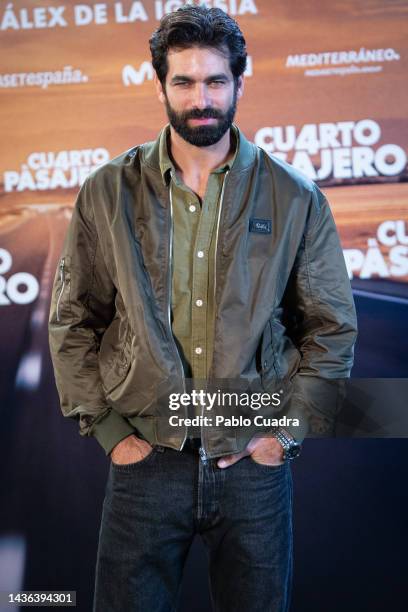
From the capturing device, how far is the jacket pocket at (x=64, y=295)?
82.0 inches

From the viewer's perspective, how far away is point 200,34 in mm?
1968

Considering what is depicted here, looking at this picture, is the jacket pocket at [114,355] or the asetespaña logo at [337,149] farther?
the asetespaña logo at [337,149]

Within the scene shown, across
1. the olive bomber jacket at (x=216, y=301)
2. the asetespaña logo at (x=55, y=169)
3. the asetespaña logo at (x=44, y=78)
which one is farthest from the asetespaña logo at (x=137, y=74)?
the olive bomber jacket at (x=216, y=301)

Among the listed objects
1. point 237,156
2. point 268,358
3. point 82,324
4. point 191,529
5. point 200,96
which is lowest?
point 191,529

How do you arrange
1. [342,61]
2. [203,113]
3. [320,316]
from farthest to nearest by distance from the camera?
[342,61] < [320,316] < [203,113]

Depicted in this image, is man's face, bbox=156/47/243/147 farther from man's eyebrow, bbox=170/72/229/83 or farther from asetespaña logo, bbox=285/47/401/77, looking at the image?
asetespaña logo, bbox=285/47/401/77

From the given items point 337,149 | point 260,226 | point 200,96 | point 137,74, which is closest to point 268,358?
point 260,226

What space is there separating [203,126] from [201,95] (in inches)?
2.9

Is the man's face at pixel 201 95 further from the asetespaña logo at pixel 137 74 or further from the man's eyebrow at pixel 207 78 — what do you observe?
the asetespaña logo at pixel 137 74

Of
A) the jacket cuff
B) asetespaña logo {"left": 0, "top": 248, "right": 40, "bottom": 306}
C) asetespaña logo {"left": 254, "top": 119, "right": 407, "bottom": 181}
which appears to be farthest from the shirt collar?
asetespaña logo {"left": 0, "top": 248, "right": 40, "bottom": 306}

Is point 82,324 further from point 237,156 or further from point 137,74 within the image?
point 137,74

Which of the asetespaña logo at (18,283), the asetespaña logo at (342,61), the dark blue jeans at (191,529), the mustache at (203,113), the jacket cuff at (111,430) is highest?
the asetespaña logo at (342,61)

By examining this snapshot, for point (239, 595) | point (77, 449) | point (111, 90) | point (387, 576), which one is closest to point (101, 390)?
point (239, 595)

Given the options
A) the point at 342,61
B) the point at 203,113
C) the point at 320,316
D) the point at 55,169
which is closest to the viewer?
the point at 203,113
